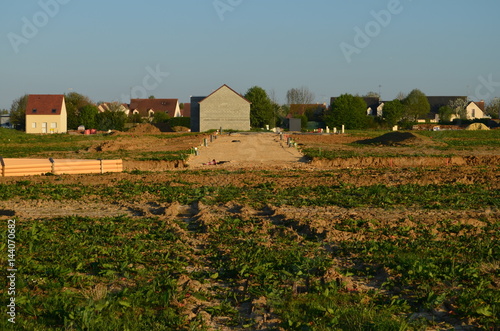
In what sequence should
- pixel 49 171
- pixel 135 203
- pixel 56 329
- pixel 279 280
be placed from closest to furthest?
1. pixel 56 329
2. pixel 279 280
3. pixel 135 203
4. pixel 49 171

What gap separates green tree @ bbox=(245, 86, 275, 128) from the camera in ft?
297

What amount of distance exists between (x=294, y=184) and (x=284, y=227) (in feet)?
24.5

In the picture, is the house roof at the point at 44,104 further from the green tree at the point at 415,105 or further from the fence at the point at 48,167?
the fence at the point at 48,167

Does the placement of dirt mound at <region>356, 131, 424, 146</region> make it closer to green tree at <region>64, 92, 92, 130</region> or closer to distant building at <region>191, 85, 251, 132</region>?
distant building at <region>191, 85, 251, 132</region>

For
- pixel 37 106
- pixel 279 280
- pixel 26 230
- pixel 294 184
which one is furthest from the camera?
pixel 37 106

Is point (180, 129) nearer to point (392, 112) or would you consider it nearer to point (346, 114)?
point (346, 114)

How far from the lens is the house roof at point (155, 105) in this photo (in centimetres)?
12206

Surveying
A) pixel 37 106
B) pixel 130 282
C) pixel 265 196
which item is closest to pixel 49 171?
pixel 265 196

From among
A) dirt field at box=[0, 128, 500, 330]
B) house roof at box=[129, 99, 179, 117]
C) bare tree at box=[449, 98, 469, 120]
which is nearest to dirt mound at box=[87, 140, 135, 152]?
dirt field at box=[0, 128, 500, 330]

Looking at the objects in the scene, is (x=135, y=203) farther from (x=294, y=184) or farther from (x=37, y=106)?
(x=37, y=106)

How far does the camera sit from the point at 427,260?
9.19 m

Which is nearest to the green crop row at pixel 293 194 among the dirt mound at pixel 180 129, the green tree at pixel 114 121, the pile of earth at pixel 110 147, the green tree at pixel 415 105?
the pile of earth at pixel 110 147

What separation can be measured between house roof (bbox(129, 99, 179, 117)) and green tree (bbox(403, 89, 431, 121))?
46.6 metres

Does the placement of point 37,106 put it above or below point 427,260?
above
